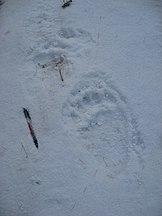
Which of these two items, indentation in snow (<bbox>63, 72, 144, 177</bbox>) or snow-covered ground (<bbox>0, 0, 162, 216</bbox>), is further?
indentation in snow (<bbox>63, 72, 144, 177</bbox>)

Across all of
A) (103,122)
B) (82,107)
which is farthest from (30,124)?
(103,122)

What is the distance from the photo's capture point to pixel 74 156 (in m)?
1.77

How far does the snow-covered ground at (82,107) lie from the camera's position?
167 centimetres

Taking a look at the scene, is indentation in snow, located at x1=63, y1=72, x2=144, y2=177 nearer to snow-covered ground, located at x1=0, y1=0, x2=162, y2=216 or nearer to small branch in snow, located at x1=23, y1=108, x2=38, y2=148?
snow-covered ground, located at x1=0, y1=0, x2=162, y2=216

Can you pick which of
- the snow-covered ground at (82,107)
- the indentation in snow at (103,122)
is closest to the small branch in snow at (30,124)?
the snow-covered ground at (82,107)

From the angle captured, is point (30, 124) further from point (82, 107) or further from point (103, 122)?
point (103, 122)

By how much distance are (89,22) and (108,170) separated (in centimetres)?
111

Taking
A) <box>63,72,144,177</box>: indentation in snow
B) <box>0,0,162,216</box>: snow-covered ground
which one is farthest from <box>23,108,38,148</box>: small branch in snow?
<box>63,72,144,177</box>: indentation in snow

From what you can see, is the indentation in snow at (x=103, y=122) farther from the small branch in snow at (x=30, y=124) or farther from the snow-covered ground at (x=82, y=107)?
the small branch in snow at (x=30, y=124)

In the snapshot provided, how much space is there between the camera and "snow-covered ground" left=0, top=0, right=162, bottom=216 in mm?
1673

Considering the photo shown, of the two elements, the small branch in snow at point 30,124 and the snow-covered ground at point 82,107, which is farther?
the small branch in snow at point 30,124

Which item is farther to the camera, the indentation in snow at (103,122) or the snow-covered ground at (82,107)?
the indentation in snow at (103,122)

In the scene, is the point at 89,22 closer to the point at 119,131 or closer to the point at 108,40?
the point at 108,40

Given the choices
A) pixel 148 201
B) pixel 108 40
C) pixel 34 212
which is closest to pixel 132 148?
pixel 148 201
